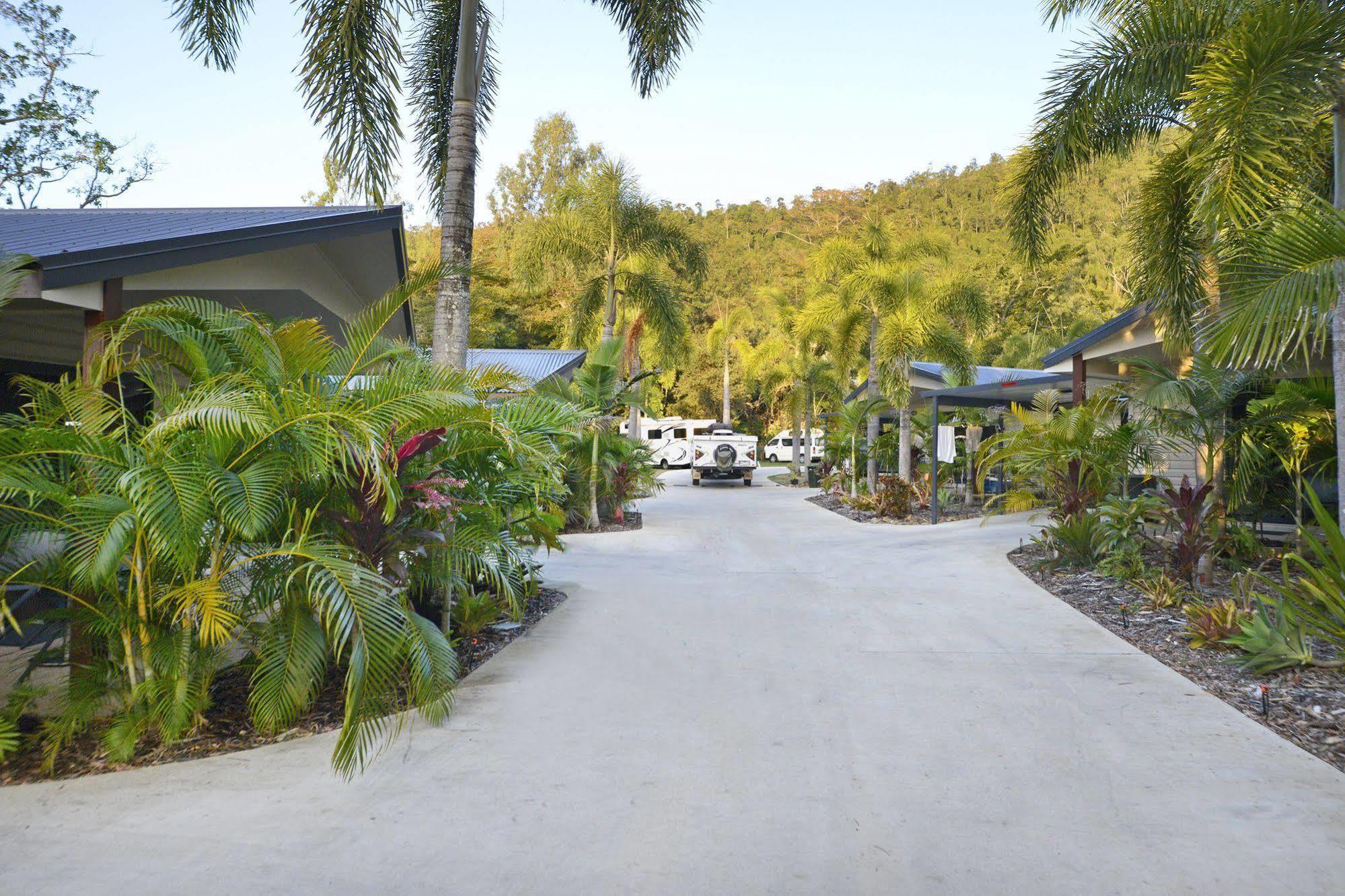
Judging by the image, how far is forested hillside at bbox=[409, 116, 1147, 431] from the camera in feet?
134

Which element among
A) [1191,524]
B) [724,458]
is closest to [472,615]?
[1191,524]

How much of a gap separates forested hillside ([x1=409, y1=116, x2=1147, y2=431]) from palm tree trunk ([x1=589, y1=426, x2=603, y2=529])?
14526 millimetres

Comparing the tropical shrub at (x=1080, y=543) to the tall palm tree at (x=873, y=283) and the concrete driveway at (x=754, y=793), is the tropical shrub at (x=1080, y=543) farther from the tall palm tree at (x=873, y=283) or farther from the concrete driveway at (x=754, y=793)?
the tall palm tree at (x=873, y=283)

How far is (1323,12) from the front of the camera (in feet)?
21.2

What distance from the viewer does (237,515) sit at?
4.26 meters

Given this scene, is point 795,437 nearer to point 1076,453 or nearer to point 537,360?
point 537,360

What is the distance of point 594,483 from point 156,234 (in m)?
9.73

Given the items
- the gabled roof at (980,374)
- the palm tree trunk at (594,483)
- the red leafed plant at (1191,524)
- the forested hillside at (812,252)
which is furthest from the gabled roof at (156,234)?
the forested hillside at (812,252)

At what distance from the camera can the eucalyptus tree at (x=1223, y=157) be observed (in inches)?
199

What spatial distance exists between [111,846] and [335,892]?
108 cm

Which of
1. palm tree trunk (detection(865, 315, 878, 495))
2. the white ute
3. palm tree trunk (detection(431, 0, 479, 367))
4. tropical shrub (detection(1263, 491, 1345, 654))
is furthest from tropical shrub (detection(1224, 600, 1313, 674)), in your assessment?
the white ute

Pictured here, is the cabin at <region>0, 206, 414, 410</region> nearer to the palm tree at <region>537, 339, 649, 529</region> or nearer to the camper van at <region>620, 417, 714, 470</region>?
the palm tree at <region>537, 339, 649, 529</region>

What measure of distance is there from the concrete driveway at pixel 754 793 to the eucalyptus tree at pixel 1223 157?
2364 mm

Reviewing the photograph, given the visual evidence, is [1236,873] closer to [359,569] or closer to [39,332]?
[359,569]
